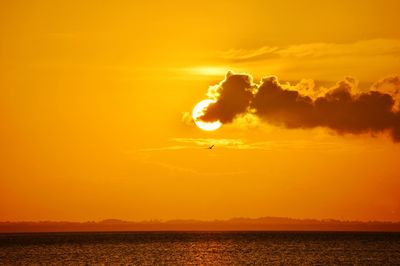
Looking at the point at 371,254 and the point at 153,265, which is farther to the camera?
the point at 371,254

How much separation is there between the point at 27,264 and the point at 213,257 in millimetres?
32982

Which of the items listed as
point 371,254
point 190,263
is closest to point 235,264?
point 190,263

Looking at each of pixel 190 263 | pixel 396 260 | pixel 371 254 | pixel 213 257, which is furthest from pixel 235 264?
pixel 371 254

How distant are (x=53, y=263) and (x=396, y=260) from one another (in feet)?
177

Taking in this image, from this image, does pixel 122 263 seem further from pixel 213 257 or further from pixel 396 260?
pixel 396 260

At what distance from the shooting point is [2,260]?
118 m

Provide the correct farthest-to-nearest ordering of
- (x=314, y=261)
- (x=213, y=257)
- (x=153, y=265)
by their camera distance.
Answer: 1. (x=213, y=257)
2. (x=314, y=261)
3. (x=153, y=265)

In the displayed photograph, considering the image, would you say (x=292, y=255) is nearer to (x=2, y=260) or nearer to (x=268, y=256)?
(x=268, y=256)

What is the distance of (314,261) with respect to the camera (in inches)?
4500

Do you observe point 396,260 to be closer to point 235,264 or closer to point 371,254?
point 371,254

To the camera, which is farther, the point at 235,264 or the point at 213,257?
the point at 213,257

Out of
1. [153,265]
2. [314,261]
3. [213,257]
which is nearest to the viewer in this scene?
[153,265]

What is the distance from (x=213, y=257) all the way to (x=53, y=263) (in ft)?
95.8

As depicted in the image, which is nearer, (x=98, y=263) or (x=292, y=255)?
(x=98, y=263)
